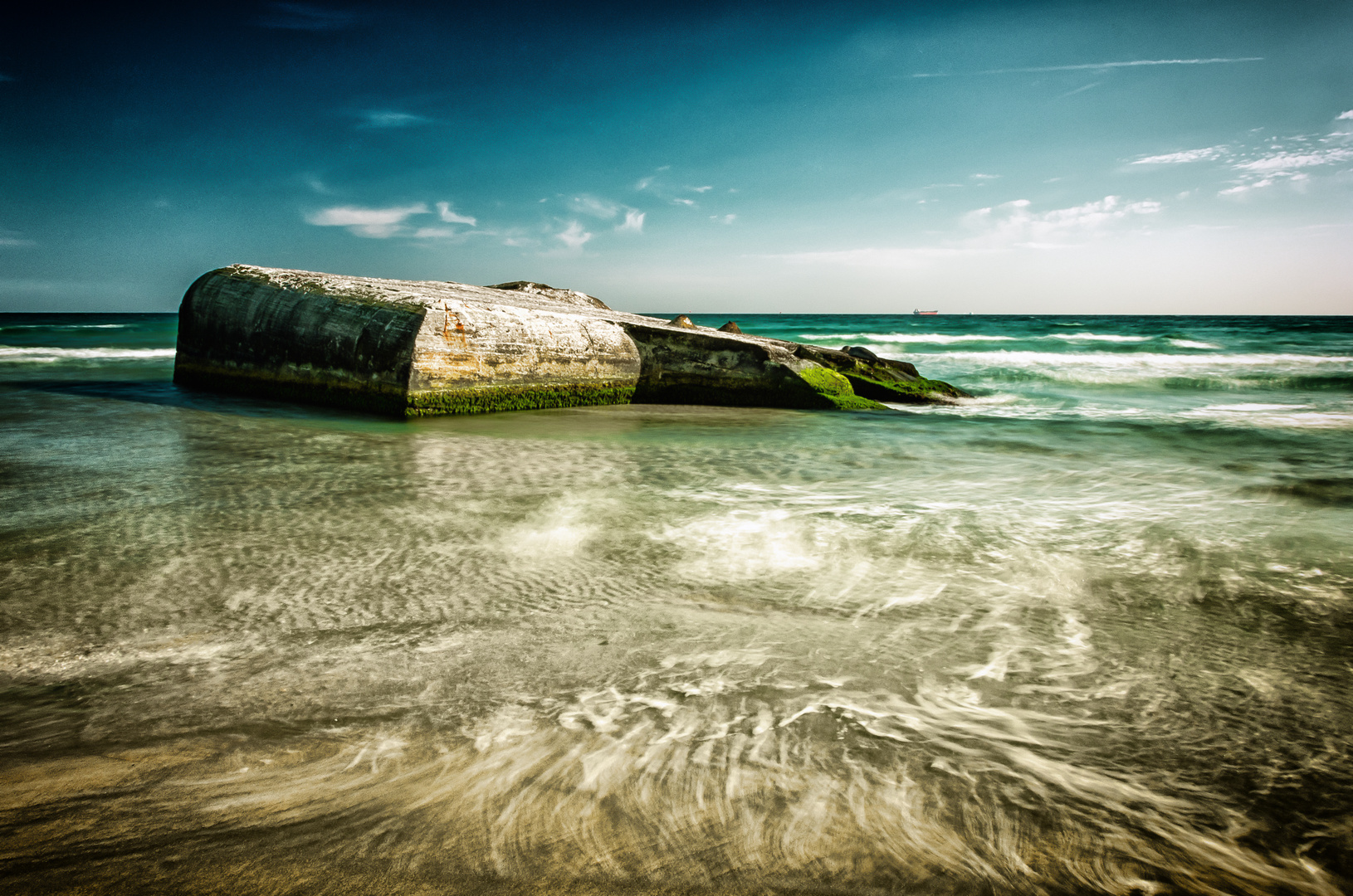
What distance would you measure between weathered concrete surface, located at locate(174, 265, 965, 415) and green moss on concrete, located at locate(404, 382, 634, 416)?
10mm

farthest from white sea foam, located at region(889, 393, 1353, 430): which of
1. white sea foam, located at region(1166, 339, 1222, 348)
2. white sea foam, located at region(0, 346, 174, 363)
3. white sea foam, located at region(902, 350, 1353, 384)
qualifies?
white sea foam, located at region(1166, 339, 1222, 348)

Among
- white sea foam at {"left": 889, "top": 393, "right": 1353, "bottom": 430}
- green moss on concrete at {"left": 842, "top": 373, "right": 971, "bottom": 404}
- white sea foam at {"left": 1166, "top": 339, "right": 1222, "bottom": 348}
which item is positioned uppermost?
white sea foam at {"left": 1166, "top": 339, "right": 1222, "bottom": 348}

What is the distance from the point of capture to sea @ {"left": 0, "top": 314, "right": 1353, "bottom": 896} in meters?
1.10

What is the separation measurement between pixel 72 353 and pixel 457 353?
41.5 feet

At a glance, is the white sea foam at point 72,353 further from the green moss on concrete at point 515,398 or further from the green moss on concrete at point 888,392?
the green moss on concrete at point 888,392

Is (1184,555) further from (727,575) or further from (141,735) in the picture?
(141,735)

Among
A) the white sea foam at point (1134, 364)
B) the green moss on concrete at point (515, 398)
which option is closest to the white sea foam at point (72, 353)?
the green moss on concrete at point (515, 398)

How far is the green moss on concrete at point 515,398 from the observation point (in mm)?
5391

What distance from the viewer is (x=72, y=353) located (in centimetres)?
1337

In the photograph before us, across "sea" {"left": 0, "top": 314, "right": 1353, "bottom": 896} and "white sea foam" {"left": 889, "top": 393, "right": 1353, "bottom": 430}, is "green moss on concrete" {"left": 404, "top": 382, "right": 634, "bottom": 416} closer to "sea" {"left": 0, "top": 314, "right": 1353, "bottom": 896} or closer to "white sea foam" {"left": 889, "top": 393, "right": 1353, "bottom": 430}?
"sea" {"left": 0, "top": 314, "right": 1353, "bottom": 896}

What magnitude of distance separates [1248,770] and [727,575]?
1341 millimetres

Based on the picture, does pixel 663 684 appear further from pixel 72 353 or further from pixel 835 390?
pixel 72 353

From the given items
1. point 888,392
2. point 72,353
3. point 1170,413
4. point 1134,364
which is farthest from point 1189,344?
point 72,353

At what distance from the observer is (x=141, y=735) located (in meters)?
1.35
